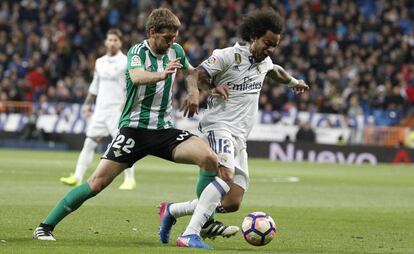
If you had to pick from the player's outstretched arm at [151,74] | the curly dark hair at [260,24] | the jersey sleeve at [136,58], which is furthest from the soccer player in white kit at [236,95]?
the player's outstretched arm at [151,74]

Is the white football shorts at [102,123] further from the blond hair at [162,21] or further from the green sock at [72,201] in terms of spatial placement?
the blond hair at [162,21]

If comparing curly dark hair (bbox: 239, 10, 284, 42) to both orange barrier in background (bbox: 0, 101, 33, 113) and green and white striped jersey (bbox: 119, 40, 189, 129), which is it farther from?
orange barrier in background (bbox: 0, 101, 33, 113)

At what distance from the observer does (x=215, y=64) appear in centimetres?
947

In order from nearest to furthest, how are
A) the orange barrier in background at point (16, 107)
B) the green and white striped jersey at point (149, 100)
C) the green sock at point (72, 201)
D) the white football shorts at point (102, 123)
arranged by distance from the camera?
the green sock at point (72, 201)
the green and white striped jersey at point (149, 100)
the white football shorts at point (102, 123)
the orange barrier in background at point (16, 107)

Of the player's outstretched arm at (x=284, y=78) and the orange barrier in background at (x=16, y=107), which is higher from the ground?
the player's outstretched arm at (x=284, y=78)

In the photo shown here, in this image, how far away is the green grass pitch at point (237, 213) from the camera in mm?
9031

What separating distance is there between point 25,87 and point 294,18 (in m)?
9.83

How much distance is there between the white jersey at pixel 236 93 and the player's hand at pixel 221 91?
6.0 inches

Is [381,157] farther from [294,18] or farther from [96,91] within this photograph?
[96,91]

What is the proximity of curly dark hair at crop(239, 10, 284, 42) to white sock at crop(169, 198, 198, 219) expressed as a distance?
5.56 ft

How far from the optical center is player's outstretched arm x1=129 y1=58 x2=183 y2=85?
8344 millimetres

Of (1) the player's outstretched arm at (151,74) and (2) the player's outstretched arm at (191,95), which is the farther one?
(2) the player's outstretched arm at (191,95)

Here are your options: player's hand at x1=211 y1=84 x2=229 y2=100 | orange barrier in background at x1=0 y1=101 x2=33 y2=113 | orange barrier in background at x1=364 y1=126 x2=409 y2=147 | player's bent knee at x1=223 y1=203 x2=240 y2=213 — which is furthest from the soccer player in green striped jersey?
orange barrier in background at x1=0 y1=101 x2=33 y2=113

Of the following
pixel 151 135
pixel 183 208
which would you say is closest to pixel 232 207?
pixel 183 208
